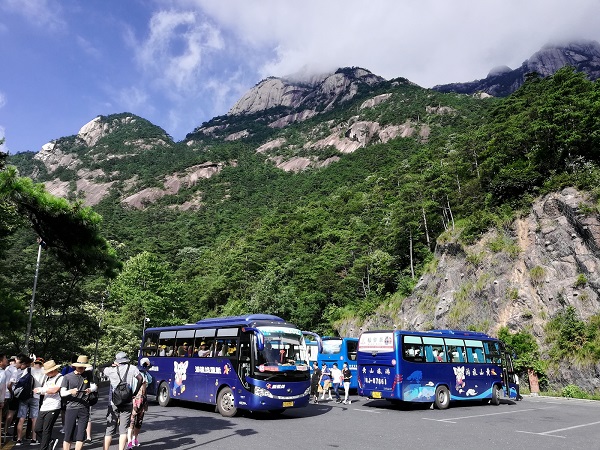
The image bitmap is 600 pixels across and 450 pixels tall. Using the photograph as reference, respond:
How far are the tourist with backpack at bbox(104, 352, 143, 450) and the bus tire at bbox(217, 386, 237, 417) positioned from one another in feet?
18.1

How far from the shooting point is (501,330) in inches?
915

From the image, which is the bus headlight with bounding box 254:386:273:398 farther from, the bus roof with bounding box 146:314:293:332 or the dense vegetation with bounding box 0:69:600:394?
the dense vegetation with bounding box 0:69:600:394

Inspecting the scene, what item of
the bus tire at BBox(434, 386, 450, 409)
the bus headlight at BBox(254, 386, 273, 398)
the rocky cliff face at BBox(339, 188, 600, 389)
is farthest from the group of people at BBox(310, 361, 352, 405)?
the rocky cliff face at BBox(339, 188, 600, 389)

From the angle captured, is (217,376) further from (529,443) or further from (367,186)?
(367,186)

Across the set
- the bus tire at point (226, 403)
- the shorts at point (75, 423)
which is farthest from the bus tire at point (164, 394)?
the shorts at point (75, 423)

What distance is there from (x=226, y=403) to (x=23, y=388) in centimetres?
579

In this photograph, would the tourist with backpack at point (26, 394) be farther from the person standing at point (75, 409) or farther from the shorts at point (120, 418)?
the shorts at point (120, 418)

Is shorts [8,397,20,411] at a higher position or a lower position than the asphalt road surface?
higher

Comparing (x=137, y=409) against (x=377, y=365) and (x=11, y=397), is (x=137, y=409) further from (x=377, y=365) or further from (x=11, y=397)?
(x=377, y=365)

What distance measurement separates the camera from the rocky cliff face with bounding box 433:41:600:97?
513 ft

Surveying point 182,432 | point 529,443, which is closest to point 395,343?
point 529,443

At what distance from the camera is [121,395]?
22.4 feet

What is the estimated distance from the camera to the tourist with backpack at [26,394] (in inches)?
317

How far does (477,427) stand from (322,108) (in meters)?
183
